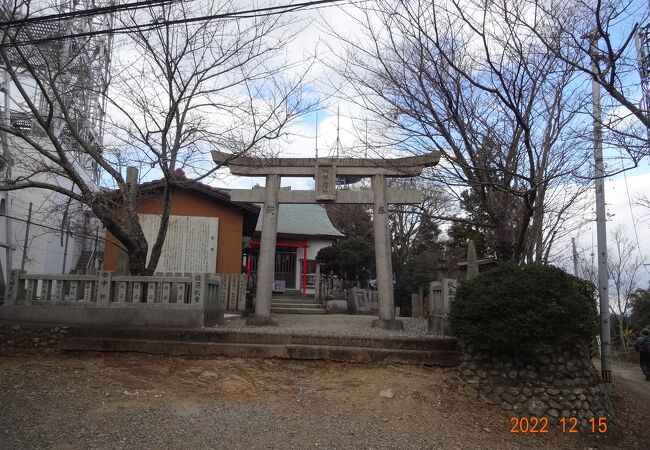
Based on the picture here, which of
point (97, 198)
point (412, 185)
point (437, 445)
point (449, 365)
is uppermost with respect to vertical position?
point (412, 185)

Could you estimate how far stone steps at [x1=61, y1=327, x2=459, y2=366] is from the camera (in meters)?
8.63

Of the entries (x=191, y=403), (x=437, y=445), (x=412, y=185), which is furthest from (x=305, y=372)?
(x=412, y=185)

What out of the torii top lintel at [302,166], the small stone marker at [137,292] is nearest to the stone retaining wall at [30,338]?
the small stone marker at [137,292]

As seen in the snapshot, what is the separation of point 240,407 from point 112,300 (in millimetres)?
4283

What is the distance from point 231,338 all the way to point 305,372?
5.30 ft

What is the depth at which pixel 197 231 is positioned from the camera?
16188 mm

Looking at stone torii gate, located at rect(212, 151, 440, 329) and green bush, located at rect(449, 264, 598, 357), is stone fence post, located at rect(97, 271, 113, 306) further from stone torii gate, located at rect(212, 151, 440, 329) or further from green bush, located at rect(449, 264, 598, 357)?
green bush, located at rect(449, 264, 598, 357)

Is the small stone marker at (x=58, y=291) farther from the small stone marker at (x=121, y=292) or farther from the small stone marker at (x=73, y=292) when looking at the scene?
the small stone marker at (x=121, y=292)

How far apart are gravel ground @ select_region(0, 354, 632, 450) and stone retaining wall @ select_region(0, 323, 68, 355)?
315 millimetres

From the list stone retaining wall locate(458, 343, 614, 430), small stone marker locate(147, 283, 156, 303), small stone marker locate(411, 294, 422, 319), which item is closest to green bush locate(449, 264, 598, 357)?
stone retaining wall locate(458, 343, 614, 430)

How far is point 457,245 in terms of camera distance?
95.5 ft

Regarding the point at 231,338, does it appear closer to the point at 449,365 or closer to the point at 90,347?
the point at 90,347
